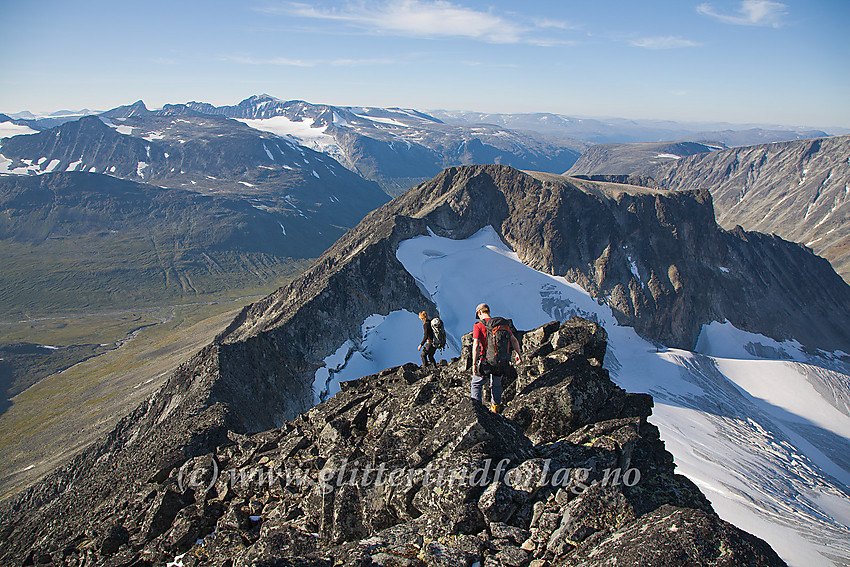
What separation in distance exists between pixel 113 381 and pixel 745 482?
102714 millimetres

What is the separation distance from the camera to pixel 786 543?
30.8 meters

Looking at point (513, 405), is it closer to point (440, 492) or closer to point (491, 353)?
point (491, 353)

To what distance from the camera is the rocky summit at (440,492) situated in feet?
30.6

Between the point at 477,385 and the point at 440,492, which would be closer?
the point at 440,492

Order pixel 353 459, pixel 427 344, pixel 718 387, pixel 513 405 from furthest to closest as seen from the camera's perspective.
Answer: pixel 718 387 < pixel 427 344 < pixel 513 405 < pixel 353 459

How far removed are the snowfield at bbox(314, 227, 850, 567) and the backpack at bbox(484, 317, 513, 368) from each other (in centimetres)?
2774

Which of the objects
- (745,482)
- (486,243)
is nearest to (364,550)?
(745,482)

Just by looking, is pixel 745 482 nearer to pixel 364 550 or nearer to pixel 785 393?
pixel 785 393

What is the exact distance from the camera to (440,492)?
35.3 ft

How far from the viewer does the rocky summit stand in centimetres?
933

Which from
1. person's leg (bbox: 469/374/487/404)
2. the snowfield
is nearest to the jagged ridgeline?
person's leg (bbox: 469/374/487/404)

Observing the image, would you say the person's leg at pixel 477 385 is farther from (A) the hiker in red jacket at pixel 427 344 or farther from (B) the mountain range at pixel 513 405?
(A) the hiker in red jacket at pixel 427 344

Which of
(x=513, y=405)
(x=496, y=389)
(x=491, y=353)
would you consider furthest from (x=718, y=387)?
(x=491, y=353)

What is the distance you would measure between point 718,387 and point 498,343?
238ft
